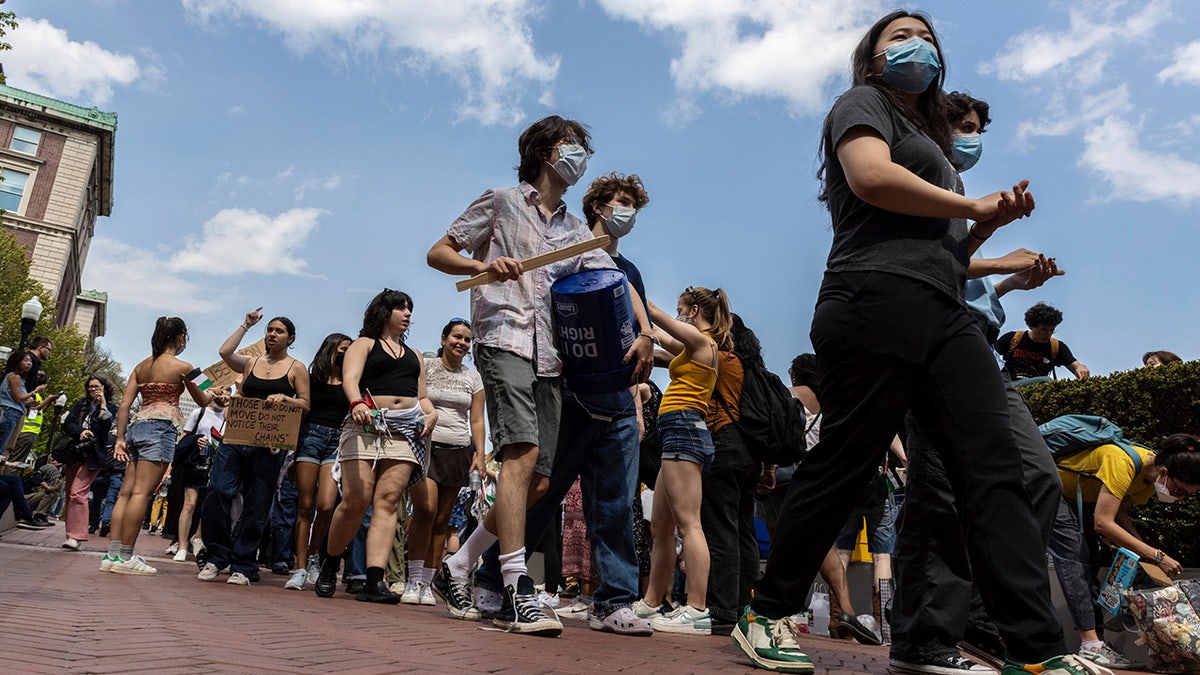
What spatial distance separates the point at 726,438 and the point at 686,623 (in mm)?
1184

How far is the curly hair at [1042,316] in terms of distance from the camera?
25.6ft

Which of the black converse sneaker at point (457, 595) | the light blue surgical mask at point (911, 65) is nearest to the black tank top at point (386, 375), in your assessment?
the black converse sneaker at point (457, 595)

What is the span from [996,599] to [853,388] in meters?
0.73

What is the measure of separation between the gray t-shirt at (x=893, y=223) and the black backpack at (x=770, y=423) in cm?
272

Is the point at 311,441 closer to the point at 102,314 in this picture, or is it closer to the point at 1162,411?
the point at 1162,411

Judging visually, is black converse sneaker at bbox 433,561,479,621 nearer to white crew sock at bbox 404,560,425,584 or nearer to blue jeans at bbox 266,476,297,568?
white crew sock at bbox 404,560,425,584

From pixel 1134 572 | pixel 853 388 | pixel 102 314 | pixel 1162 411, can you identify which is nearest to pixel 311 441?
pixel 853 388

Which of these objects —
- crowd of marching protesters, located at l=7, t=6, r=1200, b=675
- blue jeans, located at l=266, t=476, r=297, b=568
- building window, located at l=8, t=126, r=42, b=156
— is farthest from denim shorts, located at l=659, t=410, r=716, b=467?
building window, located at l=8, t=126, r=42, b=156

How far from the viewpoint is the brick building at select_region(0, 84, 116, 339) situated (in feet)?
174

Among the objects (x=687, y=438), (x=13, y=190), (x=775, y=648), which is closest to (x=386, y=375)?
(x=687, y=438)

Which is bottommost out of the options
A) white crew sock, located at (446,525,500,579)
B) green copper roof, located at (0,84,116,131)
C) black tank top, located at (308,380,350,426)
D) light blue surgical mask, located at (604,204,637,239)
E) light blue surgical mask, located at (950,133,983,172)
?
white crew sock, located at (446,525,500,579)

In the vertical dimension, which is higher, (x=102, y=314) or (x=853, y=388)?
(x=102, y=314)

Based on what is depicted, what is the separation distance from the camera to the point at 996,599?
2.56 m

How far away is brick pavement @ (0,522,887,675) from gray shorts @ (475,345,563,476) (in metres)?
0.86
